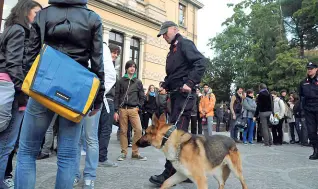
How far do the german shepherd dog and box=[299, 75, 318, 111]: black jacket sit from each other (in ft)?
15.4

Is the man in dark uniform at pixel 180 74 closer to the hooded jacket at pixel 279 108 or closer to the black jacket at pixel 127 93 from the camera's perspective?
the black jacket at pixel 127 93

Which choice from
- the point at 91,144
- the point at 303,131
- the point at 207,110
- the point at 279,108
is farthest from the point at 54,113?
the point at 303,131

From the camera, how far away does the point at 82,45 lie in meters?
2.43

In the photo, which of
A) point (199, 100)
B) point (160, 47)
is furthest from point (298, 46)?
point (199, 100)

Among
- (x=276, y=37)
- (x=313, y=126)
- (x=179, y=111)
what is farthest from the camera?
(x=276, y=37)

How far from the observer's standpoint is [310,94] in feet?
25.3

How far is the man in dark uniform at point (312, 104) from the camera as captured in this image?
300 inches

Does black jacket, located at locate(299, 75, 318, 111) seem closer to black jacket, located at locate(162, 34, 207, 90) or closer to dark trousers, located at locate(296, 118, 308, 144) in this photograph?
dark trousers, located at locate(296, 118, 308, 144)

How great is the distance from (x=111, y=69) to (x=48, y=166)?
240cm

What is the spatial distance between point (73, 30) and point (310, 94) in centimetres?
724

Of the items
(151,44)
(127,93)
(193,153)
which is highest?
(151,44)

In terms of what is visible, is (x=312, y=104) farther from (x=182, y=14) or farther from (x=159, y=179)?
(x=182, y=14)

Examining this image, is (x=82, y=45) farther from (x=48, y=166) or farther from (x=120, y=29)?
(x=120, y=29)

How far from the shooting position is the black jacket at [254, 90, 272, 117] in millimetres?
11080
